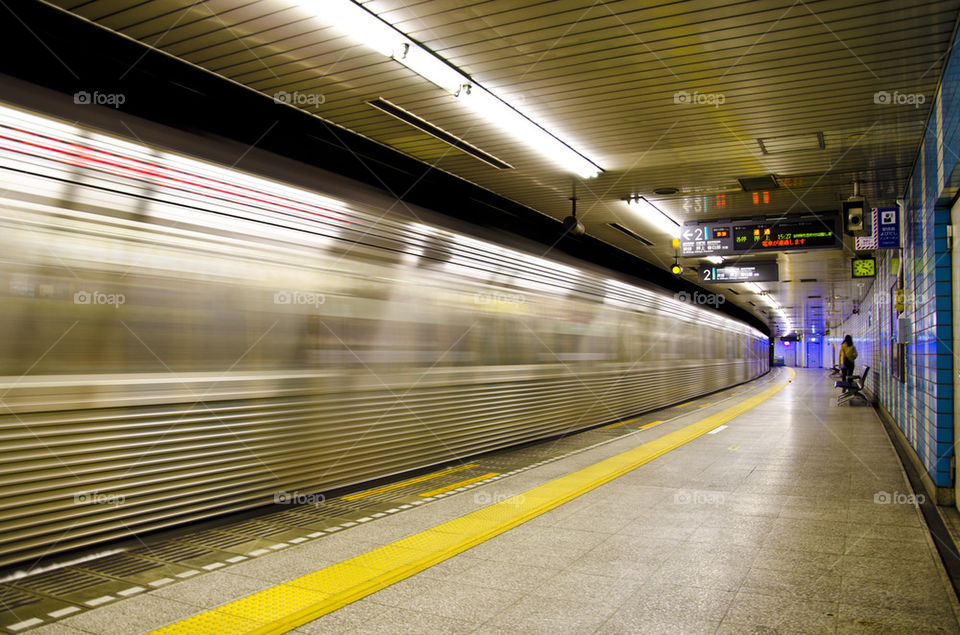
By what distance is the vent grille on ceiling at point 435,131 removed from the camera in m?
6.02

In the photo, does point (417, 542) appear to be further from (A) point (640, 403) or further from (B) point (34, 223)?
(A) point (640, 403)

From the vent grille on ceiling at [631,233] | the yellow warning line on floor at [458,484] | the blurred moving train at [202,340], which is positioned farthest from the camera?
the vent grille on ceiling at [631,233]

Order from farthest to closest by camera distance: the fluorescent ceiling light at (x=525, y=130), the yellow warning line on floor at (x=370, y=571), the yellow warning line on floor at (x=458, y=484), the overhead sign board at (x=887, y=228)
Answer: the overhead sign board at (x=887, y=228)
the yellow warning line on floor at (x=458, y=484)
the fluorescent ceiling light at (x=525, y=130)
the yellow warning line on floor at (x=370, y=571)

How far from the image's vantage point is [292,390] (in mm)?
5273

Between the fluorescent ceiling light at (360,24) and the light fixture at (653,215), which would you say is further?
the light fixture at (653,215)

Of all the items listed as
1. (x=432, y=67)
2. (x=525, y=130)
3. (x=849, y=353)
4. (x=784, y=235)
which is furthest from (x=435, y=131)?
(x=849, y=353)

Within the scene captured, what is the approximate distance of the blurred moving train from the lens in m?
3.70

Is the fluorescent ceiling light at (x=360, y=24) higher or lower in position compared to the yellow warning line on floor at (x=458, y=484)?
higher

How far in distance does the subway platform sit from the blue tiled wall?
672 mm

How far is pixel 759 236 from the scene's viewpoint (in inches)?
383

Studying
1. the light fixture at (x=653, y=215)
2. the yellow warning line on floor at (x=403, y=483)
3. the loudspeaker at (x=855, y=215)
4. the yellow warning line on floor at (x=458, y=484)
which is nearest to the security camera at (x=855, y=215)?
the loudspeaker at (x=855, y=215)

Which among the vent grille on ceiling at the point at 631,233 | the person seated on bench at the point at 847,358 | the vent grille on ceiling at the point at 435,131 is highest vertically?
the vent grille on ceiling at the point at 435,131

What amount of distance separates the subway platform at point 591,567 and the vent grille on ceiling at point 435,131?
3.54 metres

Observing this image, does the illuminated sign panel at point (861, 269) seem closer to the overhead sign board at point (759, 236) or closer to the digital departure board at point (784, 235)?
the overhead sign board at point (759, 236)
